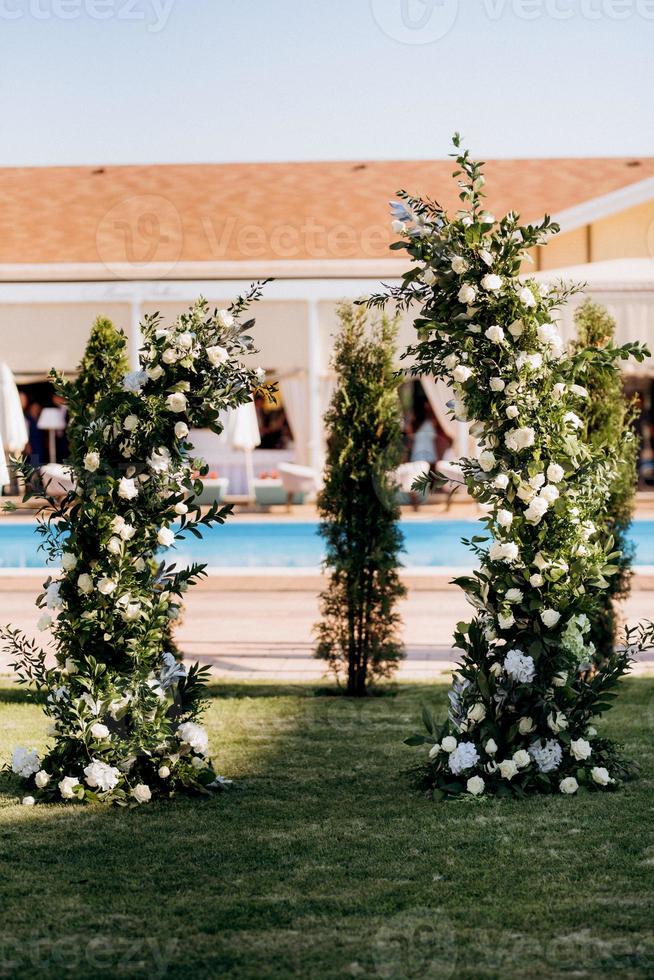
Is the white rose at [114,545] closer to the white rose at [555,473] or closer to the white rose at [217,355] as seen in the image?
the white rose at [217,355]

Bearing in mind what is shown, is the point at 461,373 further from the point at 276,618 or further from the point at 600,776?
the point at 276,618

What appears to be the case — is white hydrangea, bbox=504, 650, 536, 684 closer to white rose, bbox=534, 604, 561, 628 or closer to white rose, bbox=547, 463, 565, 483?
white rose, bbox=534, 604, 561, 628

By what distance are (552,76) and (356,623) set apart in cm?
696

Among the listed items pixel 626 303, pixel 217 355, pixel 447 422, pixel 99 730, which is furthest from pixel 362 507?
pixel 447 422

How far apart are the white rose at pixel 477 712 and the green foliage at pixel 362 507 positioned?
280cm

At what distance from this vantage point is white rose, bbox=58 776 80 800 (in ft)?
18.6

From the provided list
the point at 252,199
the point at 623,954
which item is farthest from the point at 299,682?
the point at 252,199

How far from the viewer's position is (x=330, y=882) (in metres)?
4.66

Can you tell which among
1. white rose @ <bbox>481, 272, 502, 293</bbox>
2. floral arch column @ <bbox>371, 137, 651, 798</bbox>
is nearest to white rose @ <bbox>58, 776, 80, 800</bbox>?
floral arch column @ <bbox>371, 137, 651, 798</bbox>

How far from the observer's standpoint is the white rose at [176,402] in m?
5.54

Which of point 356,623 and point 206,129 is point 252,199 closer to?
point 206,129

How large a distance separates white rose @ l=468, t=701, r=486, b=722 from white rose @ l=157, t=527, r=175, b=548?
163 cm

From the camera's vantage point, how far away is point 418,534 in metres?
19.3

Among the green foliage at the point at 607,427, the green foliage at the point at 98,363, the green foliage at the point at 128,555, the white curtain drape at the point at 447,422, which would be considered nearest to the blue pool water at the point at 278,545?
the white curtain drape at the point at 447,422
